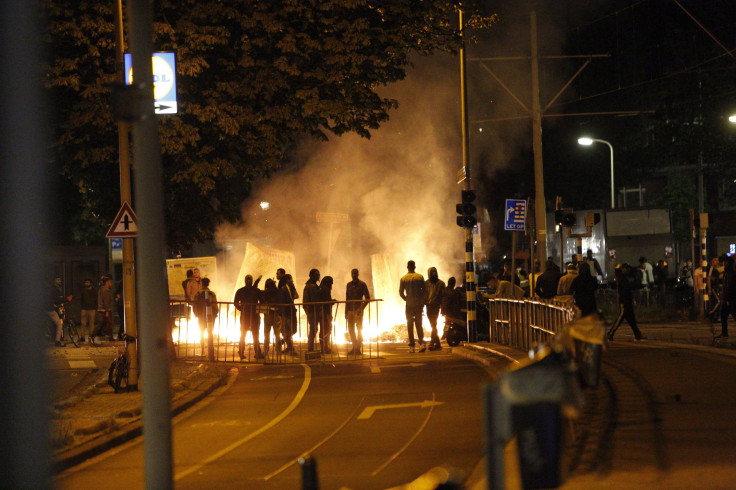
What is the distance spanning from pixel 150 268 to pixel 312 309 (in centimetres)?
1347

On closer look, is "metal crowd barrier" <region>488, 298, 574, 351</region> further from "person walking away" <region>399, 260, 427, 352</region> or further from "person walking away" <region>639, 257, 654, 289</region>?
"person walking away" <region>639, 257, 654, 289</region>

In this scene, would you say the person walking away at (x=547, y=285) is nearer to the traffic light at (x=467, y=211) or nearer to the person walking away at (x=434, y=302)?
the traffic light at (x=467, y=211)

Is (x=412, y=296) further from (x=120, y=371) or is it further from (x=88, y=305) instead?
(x=88, y=305)

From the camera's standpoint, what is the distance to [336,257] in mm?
31859

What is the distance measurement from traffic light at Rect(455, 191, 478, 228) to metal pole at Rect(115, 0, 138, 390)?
7851 mm

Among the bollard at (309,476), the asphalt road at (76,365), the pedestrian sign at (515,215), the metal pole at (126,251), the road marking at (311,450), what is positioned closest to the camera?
the bollard at (309,476)

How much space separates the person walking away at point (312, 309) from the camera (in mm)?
19098

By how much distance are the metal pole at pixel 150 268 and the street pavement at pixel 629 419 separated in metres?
2.01

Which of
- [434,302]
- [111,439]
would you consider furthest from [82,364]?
[111,439]

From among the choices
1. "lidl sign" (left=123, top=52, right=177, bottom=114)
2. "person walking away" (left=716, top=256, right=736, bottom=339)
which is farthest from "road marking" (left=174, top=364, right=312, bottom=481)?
"person walking away" (left=716, top=256, right=736, bottom=339)

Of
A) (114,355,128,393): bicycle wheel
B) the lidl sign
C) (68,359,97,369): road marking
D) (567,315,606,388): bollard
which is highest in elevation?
the lidl sign

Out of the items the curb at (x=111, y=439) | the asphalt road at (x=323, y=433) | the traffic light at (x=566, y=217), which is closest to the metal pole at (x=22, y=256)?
the asphalt road at (x=323, y=433)

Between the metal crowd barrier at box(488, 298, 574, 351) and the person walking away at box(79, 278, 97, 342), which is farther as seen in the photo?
the person walking away at box(79, 278, 97, 342)

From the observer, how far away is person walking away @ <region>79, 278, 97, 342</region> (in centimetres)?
2545
